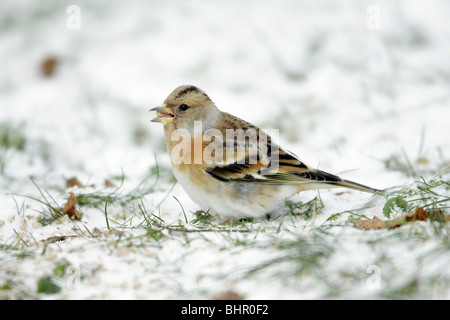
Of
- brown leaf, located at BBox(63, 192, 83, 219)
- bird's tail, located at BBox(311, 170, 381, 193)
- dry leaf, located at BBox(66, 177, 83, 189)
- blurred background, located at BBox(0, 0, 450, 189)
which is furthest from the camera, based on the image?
blurred background, located at BBox(0, 0, 450, 189)

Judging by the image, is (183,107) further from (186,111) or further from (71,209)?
(71,209)

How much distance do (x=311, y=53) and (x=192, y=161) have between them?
14.2 ft

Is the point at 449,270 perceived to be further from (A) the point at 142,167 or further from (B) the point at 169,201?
(A) the point at 142,167

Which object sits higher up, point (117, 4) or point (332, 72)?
point (117, 4)

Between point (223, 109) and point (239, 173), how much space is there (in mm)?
3223

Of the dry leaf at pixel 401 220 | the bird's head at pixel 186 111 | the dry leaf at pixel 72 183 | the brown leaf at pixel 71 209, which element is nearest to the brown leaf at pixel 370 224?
the dry leaf at pixel 401 220

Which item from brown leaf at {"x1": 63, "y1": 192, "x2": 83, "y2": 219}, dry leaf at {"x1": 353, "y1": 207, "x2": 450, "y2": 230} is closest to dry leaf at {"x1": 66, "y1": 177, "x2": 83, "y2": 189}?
brown leaf at {"x1": 63, "y1": 192, "x2": 83, "y2": 219}

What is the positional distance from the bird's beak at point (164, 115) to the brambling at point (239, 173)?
0.51 feet

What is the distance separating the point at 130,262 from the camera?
294cm

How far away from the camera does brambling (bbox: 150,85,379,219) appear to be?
3.94 metres

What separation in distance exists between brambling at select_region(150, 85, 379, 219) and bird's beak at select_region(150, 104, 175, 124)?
16cm

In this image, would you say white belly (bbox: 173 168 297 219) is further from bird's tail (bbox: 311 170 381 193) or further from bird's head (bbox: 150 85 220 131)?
bird's head (bbox: 150 85 220 131)
